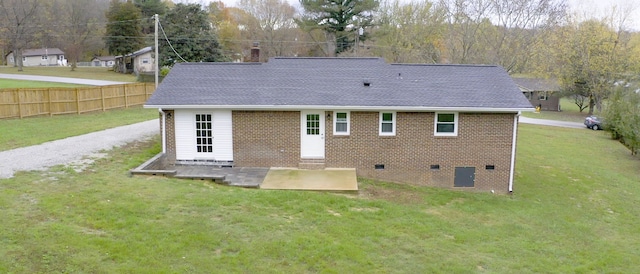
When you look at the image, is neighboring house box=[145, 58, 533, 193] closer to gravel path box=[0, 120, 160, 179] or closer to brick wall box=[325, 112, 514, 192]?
brick wall box=[325, 112, 514, 192]

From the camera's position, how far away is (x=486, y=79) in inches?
625

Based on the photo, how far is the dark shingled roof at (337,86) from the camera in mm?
14273

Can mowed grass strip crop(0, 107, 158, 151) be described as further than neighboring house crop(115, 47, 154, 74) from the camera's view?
No

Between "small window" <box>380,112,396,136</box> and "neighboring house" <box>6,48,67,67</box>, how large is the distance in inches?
3018

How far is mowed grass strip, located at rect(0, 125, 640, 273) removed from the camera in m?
7.47

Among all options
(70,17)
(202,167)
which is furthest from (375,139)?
(70,17)

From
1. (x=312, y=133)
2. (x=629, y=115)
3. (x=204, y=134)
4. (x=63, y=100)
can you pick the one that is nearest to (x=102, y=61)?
(x=63, y=100)

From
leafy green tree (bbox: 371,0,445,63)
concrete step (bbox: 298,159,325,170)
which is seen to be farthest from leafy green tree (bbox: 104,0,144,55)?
concrete step (bbox: 298,159,325,170)

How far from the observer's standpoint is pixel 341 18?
48156 mm

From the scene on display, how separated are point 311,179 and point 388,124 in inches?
124

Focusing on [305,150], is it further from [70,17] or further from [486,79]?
[70,17]

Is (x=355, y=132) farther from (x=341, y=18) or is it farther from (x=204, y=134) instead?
(x=341, y=18)

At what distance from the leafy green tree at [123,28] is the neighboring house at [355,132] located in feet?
155

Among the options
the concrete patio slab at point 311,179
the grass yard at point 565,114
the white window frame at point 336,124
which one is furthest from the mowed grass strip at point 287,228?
the grass yard at point 565,114
